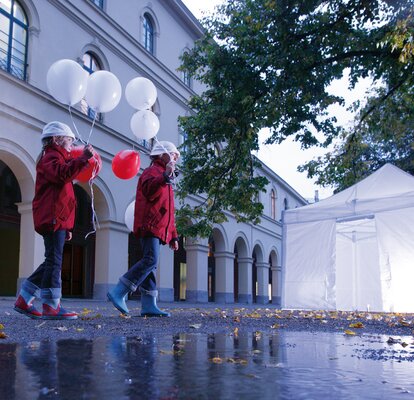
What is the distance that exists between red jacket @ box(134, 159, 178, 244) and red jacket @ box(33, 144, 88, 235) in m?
0.76

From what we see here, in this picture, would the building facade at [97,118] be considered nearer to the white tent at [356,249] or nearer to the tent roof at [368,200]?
the white tent at [356,249]

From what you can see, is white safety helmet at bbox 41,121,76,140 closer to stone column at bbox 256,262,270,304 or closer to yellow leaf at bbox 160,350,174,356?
yellow leaf at bbox 160,350,174,356

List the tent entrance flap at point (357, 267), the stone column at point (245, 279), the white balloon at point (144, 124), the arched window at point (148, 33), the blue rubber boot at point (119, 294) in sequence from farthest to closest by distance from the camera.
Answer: the stone column at point (245, 279) → the arched window at point (148, 33) → the tent entrance flap at point (357, 267) → the white balloon at point (144, 124) → the blue rubber boot at point (119, 294)

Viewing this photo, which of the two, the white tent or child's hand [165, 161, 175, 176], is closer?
child's hand [165, 161, 175, 176]

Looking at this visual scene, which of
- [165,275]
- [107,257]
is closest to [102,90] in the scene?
[107,257]

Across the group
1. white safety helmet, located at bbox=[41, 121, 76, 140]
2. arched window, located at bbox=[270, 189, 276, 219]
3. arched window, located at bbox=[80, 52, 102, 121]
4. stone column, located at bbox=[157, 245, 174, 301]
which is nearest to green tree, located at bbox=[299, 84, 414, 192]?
stone column, located at bbox=[157, 245, 174, 301]

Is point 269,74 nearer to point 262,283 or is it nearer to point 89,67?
point 89,67

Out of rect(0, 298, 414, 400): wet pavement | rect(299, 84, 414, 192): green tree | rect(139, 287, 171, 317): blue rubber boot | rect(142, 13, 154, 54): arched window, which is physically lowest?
rect(0, 298, 414, 400): wet pavement

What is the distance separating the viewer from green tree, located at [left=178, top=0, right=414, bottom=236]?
10.2 metres

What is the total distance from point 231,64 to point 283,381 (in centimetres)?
984

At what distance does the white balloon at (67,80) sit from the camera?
6434 millimetres

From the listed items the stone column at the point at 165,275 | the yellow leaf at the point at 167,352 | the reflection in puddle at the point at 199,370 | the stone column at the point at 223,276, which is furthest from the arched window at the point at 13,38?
the stone column at the point at 223,276

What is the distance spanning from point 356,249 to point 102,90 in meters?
7.37

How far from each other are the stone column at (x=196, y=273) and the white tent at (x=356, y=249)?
1022 cm
